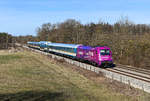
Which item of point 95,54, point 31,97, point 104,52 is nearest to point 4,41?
point 95,54

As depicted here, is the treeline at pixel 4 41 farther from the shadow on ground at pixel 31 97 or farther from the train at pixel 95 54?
the shadow on ground at pixel 31 97

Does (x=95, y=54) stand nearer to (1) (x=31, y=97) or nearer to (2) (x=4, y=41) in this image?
(1) (x=31, y=97)

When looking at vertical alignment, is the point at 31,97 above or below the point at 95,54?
below

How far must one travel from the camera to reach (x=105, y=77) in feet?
65.5

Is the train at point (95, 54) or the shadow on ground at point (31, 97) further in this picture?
the train at point (95, 54)

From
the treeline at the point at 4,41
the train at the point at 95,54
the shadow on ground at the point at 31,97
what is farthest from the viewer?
the treeline at the point at 4,41

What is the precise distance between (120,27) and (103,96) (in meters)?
24.2

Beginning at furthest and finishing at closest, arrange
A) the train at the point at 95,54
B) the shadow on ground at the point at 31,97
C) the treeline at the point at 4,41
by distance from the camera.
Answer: the treeline at the point at 4,41 < the train at the point at 95,54 < the shadow on ground at the point at 31,97

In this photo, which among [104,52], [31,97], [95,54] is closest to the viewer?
[31,97]

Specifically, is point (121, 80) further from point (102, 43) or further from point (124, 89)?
point (102, 43)

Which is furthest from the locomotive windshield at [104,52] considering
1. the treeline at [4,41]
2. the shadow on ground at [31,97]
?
the treeline at [4,41]

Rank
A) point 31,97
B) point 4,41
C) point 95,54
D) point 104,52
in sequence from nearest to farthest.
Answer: point 31,97 < point 104,52 < point 95,54 < point 4,41

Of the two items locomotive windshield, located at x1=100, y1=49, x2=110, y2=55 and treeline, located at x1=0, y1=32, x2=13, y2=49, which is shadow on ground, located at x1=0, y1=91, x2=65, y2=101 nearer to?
locomotive windshield, located at x1=100, y1=49, x2=110, y2=55

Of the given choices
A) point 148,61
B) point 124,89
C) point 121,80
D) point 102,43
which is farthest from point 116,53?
point 124,89
